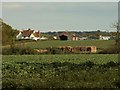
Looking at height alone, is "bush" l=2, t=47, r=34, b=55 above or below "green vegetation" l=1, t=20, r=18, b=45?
below

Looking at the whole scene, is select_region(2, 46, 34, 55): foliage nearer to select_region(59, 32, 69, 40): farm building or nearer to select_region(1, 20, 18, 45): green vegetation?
select_region(1, 20, 18, 45): green vegetation

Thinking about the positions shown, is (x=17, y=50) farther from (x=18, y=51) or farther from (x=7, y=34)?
(x=7, y=34)

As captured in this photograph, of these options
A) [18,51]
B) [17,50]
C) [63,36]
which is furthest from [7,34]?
[63,36]

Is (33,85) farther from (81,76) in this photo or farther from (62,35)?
(62,35)

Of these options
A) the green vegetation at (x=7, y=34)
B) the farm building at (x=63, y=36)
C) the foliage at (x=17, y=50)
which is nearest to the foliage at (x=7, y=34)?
the green vegetation at (x=7, y=34)

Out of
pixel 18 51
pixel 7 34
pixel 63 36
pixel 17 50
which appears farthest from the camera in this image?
pixel 63 36

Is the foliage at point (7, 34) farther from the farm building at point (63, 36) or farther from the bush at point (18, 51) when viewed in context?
the farm building at point (63, 36)

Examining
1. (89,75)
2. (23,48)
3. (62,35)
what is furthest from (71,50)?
(62,35)

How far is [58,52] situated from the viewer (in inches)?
2493

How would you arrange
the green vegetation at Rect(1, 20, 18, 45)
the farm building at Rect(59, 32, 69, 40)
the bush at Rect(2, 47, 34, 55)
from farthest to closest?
the farm building at Rect(59, 32, 69, 40)
the bush at Rect(2, 47, 34, 55)
the green vegetation at Rect(1, 20, 18, 45)

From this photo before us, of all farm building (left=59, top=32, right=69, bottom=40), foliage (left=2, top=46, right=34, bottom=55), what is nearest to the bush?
foliage (left=2, top=46, right=34, bottom=55)

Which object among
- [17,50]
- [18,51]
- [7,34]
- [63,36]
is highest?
[7,34]

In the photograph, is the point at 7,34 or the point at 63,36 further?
the point at 63,36

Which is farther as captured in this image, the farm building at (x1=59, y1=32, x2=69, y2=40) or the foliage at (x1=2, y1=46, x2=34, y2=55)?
the farm building at (x1=59, y1=32, x2=69, y2=40)
